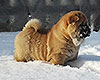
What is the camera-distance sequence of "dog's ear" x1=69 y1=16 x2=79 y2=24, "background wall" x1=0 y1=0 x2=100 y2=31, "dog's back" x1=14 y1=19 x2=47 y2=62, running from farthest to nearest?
"background wall" x1=0 y1=0 x2=100 y2=31, "dog's back" x1=14 y1=19 x2=47 y2=62, "dog's ear" x1=69 y1=16 x2=79 y2=24

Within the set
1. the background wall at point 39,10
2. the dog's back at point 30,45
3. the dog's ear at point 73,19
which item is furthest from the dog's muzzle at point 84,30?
the background wall at point 39,10

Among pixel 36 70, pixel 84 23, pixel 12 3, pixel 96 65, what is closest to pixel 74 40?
pixel 84 23

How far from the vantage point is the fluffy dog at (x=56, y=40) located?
337 cm

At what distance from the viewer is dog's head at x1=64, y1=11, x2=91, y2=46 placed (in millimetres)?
3338

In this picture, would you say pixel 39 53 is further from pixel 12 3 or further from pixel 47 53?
pixel 12 3

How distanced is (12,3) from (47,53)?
518 centimetres

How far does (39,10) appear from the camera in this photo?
27.7 feet

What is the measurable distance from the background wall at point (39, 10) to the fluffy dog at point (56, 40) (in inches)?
181

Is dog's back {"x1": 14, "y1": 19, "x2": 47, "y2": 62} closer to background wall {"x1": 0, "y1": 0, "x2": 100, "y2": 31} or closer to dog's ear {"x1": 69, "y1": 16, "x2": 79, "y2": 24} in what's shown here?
dog's ear {"x1": 69, "y1": 16, "x2": 79, "y2": 24}

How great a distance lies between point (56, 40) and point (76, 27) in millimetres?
391

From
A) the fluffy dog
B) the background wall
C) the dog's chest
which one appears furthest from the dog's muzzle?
the background wall

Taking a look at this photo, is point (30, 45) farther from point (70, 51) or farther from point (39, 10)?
point (39, 10)

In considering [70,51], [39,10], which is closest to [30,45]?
[70,51]

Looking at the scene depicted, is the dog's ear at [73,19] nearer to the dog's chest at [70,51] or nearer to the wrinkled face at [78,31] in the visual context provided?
the wrinkled face at [78,31]
